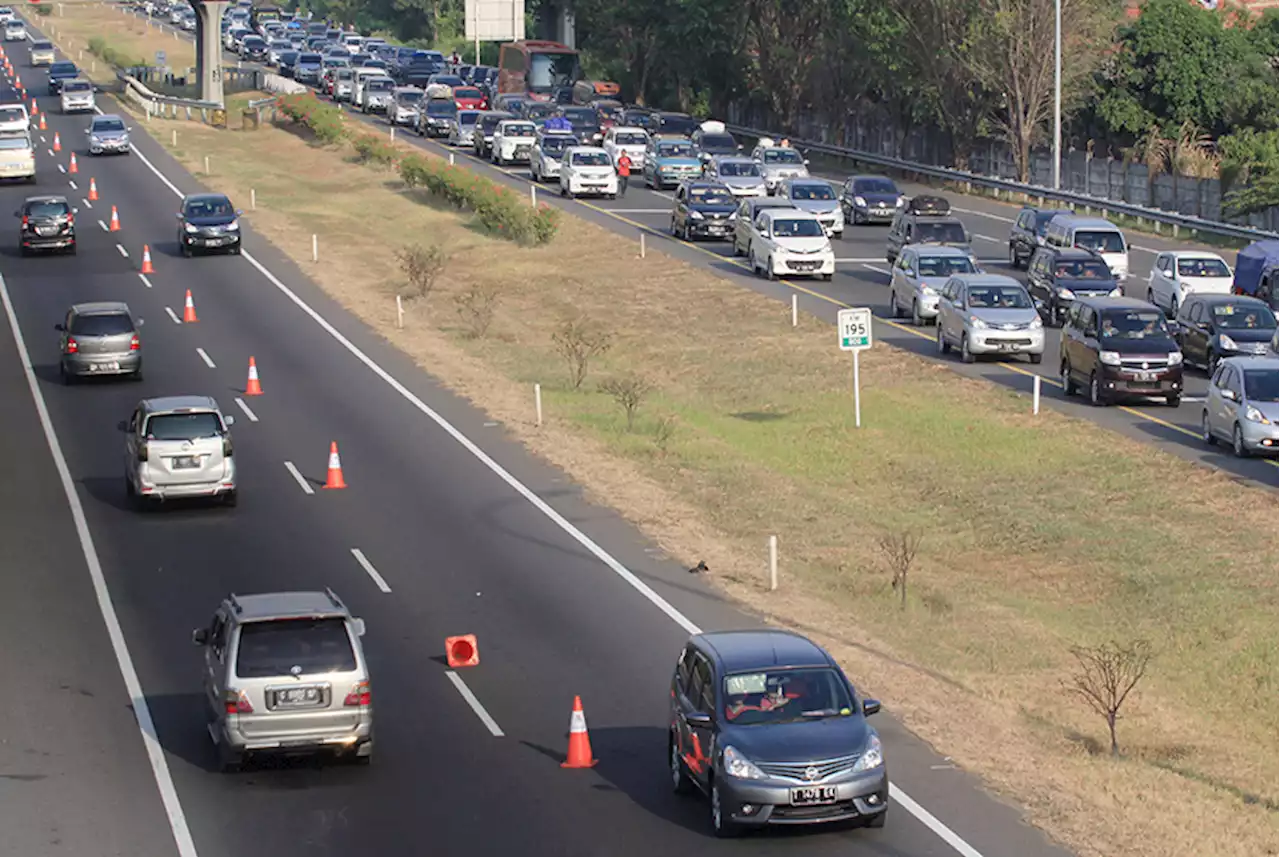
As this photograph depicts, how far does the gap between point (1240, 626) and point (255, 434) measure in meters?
19.4

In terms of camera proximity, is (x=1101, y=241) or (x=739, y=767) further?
(x=1101, y=241)

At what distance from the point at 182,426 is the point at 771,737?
17218mm

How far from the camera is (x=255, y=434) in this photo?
39438 mm

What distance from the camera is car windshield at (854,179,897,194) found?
70062 mm

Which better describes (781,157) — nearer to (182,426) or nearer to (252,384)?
(252,384)

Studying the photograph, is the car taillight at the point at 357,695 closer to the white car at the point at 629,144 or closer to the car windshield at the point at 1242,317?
the car windshield at the point at 1242,317

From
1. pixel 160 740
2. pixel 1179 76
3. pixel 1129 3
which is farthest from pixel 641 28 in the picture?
pixel 160 740

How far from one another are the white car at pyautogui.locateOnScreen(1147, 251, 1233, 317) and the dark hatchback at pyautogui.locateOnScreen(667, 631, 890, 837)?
3161cm

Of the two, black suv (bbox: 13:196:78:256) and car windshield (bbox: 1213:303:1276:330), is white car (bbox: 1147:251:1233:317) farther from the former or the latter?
black suv (bbox: 13:196:78:256)

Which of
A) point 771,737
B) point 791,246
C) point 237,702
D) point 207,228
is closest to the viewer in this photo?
point 771,737

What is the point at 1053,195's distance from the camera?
69625 mm

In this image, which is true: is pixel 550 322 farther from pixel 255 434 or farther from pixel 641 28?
pixel 641 28

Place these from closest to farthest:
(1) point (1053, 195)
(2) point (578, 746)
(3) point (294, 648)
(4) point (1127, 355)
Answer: (3) point (294, 648) < (2) point (578, 746) < (4) point (1127, 355) < (1) point (1053, 195)

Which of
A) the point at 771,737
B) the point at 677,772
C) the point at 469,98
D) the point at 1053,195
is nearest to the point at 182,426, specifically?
the point at 677,772
